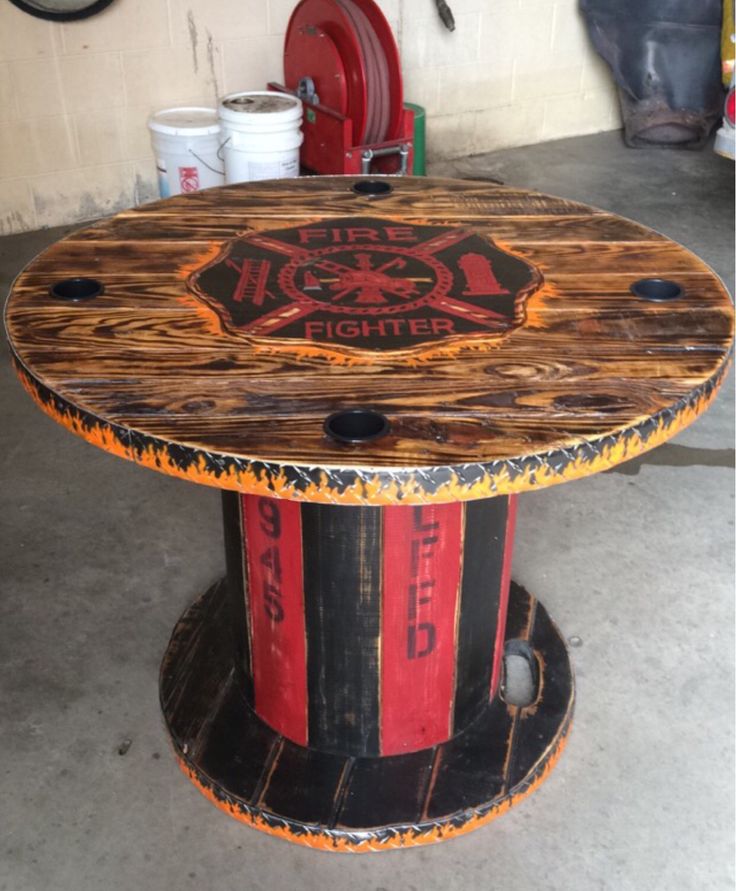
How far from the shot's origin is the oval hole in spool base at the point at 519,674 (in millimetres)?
2152

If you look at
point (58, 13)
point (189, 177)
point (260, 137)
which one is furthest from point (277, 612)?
point (58, 13)

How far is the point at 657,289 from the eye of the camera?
172cm

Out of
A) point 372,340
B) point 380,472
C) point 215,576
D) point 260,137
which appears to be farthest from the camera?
point 260,137

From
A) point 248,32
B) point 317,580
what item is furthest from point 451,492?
point 248,32

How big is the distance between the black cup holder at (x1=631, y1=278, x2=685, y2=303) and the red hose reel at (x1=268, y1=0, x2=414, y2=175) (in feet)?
7.57

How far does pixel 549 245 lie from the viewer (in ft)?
6.31

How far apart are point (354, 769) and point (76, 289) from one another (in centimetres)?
98

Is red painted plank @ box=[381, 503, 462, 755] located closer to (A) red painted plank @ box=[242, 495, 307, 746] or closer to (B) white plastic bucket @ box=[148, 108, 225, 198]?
(A) red painted plank @ box=[242, 495, 307, 746]

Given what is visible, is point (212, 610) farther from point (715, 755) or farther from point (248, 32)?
point (248, 32)

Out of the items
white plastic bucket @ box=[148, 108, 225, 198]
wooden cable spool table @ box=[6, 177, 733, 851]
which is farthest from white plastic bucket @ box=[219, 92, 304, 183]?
wooden cable spool table @ box=[6, 177, 733, 851]

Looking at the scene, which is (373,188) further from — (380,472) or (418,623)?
(380,472)

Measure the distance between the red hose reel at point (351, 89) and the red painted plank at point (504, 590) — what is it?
→ 2.32m

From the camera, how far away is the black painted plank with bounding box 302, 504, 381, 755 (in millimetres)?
1663

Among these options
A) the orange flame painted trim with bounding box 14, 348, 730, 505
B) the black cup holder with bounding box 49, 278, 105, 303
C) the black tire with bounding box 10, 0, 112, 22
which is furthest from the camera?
the black tire with bounding box 10, 0, 112, 22
